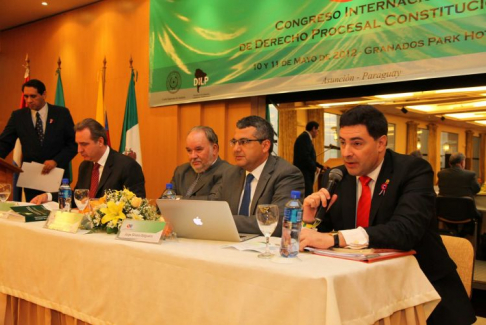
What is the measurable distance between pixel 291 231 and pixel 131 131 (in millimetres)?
4762

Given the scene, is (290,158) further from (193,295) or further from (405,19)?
(193,295)

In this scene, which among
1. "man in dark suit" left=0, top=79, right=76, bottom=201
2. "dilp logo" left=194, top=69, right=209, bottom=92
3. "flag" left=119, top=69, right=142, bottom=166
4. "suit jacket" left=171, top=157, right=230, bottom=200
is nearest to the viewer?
"suit jacket" left=171, top=157, right=230, bottom=200

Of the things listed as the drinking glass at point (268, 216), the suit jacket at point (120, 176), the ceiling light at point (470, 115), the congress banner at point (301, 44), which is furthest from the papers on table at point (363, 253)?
the ceiling light at point (470, 115)

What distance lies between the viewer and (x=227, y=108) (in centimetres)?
573

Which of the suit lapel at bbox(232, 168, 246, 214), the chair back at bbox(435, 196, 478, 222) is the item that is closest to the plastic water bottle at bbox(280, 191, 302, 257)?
the suit lapel at bbox(232, 168, 246, 214)

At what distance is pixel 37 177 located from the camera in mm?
3826

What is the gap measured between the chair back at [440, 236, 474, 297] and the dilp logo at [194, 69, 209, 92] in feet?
13.0

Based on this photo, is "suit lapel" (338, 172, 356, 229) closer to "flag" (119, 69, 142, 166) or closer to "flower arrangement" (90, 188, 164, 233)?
"flower arrangement" (90, 188, 164, 233)

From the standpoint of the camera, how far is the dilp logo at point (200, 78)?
5520 mm

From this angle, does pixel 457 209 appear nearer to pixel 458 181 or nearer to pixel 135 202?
pixel 458 181

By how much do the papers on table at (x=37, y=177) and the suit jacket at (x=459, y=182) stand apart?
14.9ft

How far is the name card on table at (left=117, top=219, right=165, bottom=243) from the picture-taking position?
1.84 m

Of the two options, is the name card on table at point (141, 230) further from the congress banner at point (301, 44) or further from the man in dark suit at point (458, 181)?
the man in dark suit at point (458, 181)

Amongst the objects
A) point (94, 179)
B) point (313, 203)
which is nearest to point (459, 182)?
point (94, 179)
